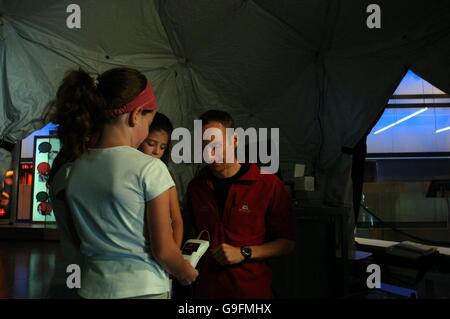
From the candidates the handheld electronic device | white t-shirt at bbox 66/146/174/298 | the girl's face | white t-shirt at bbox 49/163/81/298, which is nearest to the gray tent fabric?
the girl's face

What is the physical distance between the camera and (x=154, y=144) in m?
2.11

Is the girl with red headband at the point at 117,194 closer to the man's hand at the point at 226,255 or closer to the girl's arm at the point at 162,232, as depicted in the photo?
the girl's arm at the point at 162,232

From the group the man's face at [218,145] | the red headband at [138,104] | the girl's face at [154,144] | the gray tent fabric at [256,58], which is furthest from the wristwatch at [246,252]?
the gray tent fabric at [256,58]

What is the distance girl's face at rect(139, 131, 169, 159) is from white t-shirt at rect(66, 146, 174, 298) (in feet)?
3.15

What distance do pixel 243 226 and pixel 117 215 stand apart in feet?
3.34

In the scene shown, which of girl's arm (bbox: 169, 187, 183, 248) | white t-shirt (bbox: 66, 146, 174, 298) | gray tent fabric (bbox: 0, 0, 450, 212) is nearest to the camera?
white t-shirt (bbox: 66, 146, 174, 298)

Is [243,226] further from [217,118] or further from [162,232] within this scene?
[162,232]

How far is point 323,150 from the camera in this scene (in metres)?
4.49

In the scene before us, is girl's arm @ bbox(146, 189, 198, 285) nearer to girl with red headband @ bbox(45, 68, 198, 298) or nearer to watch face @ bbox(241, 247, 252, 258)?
girl with red headband @ bbox(45, 68, 198, 298)

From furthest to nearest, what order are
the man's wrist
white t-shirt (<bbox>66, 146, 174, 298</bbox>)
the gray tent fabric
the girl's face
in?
the gray tent fabric, the girl's face, the man's wrist, white t-shirt (<bbox>66, 146, 174, 298</bbox>)

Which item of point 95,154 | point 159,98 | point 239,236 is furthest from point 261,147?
point 95,154

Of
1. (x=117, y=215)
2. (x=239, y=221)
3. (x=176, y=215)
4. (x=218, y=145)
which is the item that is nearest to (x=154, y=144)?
(x=218, y=145)

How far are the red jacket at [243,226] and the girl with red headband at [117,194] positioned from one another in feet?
2.56

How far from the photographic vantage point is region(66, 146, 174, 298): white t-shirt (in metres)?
1.08
